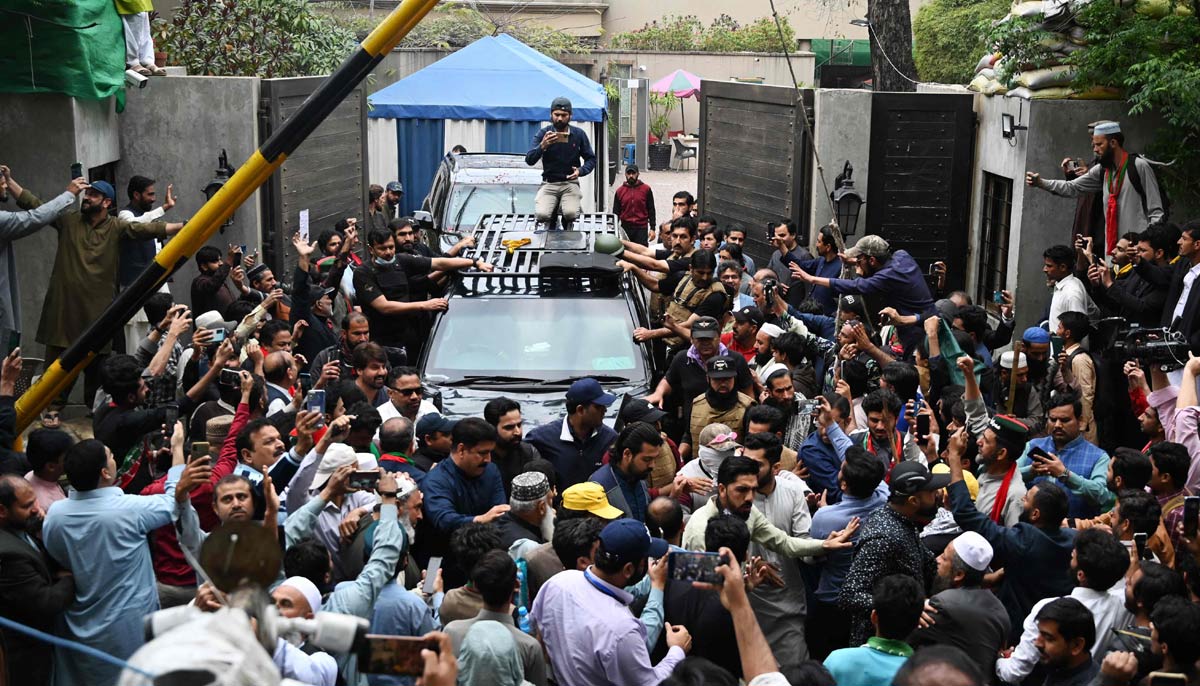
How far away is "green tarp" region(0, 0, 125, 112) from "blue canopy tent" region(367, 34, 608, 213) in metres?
7.48

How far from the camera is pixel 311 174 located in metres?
14.6

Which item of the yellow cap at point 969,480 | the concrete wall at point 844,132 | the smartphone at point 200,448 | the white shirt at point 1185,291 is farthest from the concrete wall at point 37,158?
the white shirt at point 1185,291

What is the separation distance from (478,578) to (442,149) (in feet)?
49.8

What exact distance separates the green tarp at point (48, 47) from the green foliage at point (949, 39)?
16344mm

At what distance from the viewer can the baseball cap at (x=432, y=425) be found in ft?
23.8

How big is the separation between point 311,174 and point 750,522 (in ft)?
31.5

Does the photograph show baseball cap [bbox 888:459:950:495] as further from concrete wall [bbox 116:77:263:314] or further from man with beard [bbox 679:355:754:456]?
concrete wall [bbox 116:77:263:314]

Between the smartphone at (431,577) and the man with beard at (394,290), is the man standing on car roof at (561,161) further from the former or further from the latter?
the smartphone at (431,577)

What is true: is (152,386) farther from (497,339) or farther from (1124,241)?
(1124,241)

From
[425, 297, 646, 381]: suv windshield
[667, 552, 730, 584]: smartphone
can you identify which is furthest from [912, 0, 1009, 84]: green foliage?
[667, 552, 730, 584]: smartphone

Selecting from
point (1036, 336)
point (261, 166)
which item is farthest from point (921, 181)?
point (261, 166)

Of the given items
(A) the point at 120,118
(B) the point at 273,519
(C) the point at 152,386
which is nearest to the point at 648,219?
(A) the point at 120,118

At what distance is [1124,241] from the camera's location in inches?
380

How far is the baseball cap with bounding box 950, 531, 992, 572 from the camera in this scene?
5598mm
